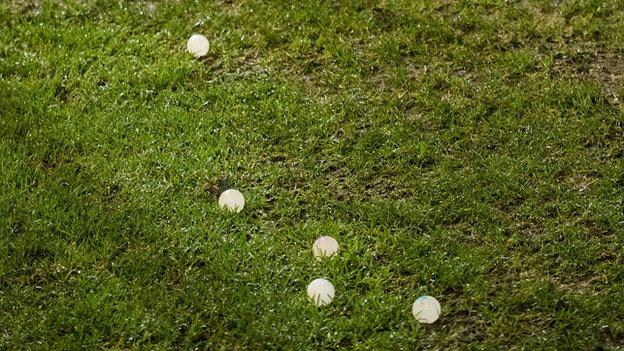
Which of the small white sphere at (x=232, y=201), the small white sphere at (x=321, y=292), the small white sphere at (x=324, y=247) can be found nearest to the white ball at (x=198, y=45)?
the small white sphere at (x=232, y=201)

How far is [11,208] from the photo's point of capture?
3.71m

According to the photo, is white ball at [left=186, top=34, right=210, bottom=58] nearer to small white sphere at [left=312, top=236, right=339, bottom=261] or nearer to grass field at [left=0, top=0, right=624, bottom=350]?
grass field at [left=0, top=0, right=624, bottom=350]

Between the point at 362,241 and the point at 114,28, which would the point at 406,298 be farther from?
the point at 114,28

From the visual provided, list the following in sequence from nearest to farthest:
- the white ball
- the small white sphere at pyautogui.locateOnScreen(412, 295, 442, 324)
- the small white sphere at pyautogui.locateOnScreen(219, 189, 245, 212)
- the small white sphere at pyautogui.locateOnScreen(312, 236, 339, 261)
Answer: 1. the small white sphere at pyautogui.locateOnScreen(412, 295, 442, 324)
2. the small white sphere at pyautogui.locateOnScreen(312, 236, 339, 261)
3. the small white sphere at pyautogui.locateOnScreen(219, 189, 245, 212)
4. the white ball

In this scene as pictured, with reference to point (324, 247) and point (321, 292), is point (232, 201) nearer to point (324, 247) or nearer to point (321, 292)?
point (324, 247)

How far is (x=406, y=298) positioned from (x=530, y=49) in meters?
1.78

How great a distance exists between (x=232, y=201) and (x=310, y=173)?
0.40m

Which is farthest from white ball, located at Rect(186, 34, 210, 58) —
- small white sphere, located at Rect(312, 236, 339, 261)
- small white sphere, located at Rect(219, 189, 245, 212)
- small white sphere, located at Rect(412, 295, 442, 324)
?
small white sphere, located at Rect(412, 295, 442, 324)

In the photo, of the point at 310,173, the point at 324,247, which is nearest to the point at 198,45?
the point at 310,173

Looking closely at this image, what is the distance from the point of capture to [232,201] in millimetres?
3758

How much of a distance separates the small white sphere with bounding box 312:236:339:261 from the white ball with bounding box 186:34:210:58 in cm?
142

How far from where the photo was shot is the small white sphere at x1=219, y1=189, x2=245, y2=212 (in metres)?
3.75

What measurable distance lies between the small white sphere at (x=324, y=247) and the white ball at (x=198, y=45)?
142 cm

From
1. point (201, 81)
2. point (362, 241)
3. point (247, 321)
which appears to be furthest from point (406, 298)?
point (201, 81)
